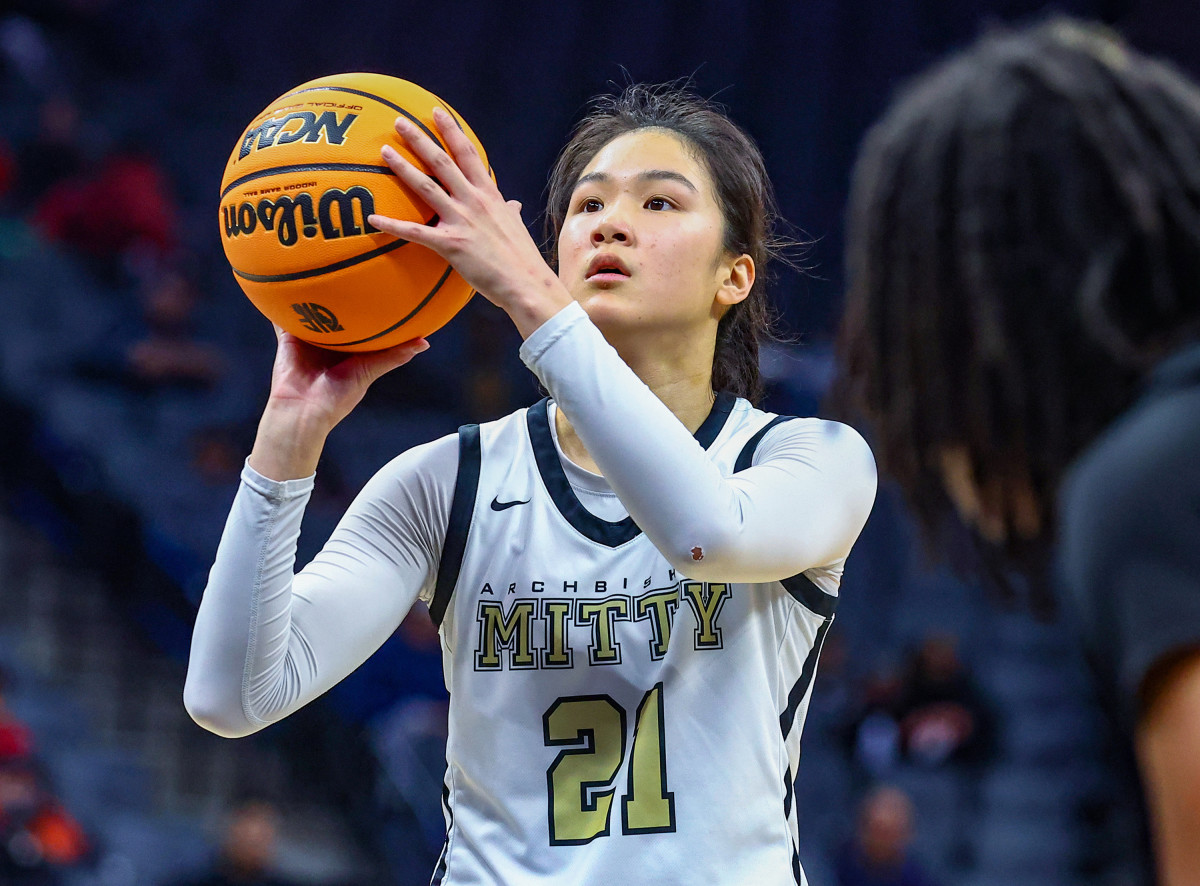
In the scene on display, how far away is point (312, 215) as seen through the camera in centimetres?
224

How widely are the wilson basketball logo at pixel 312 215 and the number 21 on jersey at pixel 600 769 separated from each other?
0.90 metres

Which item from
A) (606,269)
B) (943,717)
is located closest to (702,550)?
(606,269)

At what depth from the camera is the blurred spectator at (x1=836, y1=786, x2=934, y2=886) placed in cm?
671

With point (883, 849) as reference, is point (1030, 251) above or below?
below

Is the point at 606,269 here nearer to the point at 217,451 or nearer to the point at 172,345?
the point at 217,451

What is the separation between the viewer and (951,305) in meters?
1.16

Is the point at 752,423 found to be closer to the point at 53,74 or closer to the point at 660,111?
the point at 660,111

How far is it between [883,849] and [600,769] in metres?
4.96

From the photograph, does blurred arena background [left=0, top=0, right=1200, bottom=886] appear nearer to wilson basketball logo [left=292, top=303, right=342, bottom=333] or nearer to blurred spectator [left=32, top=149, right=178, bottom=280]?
blurred spectator [left=32, top=149, right=178, bottom=280]

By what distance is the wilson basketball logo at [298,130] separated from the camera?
2.27 metres

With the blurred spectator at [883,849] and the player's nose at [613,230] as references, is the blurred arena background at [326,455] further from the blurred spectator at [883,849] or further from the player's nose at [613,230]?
the player's nose at [613,230]

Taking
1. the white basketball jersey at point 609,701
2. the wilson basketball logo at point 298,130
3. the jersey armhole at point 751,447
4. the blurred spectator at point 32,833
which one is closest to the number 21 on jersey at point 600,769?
the white basketball jersey at point 609,701

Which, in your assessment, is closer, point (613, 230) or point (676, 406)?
point (613, 230)

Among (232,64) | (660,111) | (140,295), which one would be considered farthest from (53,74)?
(660,111)
